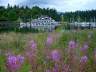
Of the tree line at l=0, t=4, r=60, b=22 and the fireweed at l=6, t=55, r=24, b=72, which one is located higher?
the fireweed at l=6, t=55, r=24, b=72

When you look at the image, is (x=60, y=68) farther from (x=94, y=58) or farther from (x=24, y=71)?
(x=94, y=58)

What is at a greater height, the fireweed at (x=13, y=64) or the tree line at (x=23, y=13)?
the fireweed at (x=13, y=64)

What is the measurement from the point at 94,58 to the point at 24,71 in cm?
Result: 147

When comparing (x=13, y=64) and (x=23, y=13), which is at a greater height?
(x=13, y=64)

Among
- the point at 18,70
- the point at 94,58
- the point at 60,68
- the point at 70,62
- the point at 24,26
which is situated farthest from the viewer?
the point at 24,26

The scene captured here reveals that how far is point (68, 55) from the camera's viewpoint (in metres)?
4.02

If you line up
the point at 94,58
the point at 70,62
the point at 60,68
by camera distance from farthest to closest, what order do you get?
the point at 94,58
the point at 70,62
the point at 60,68

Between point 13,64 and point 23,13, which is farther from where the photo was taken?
point 23,13

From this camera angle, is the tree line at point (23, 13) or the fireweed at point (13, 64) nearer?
the fireweed at point (13, 64)

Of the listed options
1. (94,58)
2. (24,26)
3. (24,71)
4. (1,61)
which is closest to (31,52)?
(1,61)

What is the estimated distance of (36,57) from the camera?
3.87 metres

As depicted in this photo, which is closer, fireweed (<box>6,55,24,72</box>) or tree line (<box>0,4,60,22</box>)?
fireweed (<box>6,55,24,72</box>)

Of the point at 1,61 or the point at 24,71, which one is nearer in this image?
the point at 24,71

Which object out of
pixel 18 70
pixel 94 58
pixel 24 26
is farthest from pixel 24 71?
pixel 24 26
